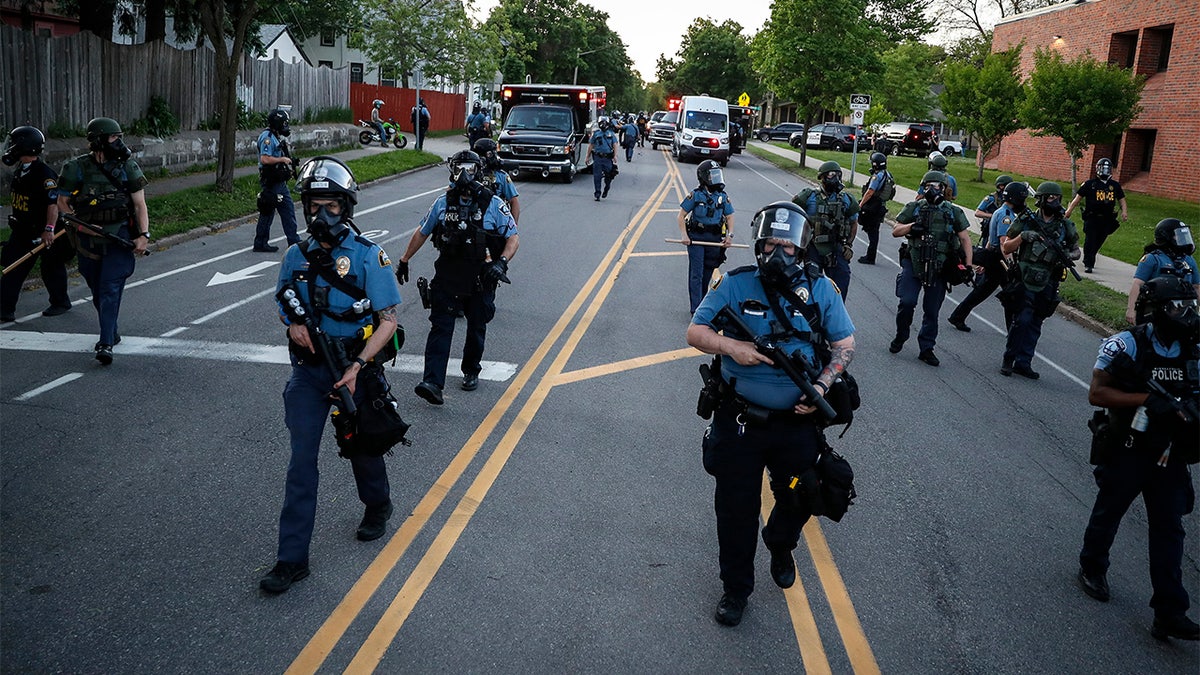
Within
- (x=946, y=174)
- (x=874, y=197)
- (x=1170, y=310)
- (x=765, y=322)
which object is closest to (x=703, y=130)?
(x=874, y=197)

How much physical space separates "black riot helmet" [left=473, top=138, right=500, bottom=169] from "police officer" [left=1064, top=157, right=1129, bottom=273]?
33.2 ft

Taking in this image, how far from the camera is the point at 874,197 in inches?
607

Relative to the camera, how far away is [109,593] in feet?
14.8

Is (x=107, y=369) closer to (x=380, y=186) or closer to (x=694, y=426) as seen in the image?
(x=694, y=426)

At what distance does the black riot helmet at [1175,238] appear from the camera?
7074mm

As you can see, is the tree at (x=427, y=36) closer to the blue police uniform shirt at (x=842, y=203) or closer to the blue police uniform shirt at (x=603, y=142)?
the blue police uniform shirt at (x=603, y=142)

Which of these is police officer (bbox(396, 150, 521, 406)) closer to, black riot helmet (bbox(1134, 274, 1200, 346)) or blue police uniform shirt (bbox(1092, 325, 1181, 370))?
blue police uniform shirt (bbox(1092, 325, 1181, 370))

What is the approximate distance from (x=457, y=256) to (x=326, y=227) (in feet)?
8.67

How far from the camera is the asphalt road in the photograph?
14.0ft

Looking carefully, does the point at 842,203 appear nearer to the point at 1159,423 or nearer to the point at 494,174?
the point at 494,174

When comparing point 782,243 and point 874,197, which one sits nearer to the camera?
point 782,243

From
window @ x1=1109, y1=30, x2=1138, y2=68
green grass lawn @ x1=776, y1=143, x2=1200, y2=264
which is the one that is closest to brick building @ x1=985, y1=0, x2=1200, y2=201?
window @ x1=1109, y1=30, x2=1138, y2=68

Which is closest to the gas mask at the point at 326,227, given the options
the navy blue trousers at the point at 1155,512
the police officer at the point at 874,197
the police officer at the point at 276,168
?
the navy blue trousers at the point at 1155,512

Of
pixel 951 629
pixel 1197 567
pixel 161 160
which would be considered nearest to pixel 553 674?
pixel 951 629
